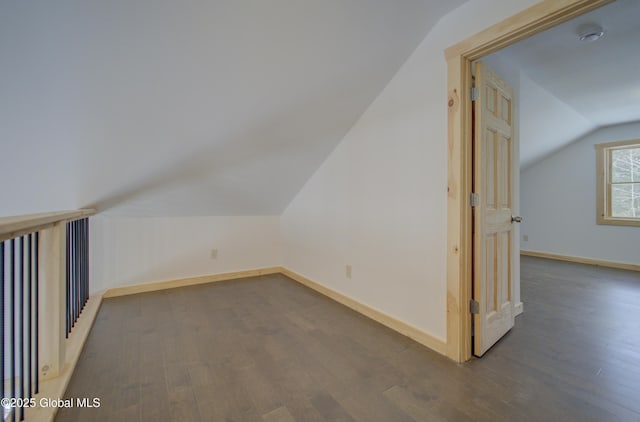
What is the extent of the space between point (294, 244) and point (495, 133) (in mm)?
2545

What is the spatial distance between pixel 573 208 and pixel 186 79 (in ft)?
20.6

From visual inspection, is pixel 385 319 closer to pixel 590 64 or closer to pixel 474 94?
pixel 474 94

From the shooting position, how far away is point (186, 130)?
2102mm

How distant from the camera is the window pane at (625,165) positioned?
4457 millimetres

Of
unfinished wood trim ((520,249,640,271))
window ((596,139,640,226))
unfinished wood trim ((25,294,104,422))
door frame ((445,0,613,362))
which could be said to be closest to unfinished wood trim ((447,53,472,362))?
door frame ((445,0,613,362))

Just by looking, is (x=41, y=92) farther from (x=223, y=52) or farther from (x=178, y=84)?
(x=223, y=52)

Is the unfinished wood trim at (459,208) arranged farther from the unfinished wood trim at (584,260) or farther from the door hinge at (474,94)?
the unfinished wood trim at (584,260)

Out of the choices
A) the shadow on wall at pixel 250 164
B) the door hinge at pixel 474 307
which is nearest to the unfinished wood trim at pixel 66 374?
the shadow on wall at pixel 250 164

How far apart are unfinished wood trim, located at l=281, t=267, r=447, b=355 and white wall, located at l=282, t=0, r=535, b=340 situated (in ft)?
0.14

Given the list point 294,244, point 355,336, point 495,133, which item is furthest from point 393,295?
point 294,244

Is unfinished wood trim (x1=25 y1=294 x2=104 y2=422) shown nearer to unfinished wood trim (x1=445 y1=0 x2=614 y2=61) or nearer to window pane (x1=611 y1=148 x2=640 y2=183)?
unfinished wood trim (x1=445 y1=0 x2=614 y2=61)

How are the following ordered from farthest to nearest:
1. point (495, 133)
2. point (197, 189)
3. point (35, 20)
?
point (197, 189) < point (495, 133) < point (35, 20)

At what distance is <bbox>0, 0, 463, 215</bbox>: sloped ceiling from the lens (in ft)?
4.58

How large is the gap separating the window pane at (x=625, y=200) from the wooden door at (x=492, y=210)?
156 inches
